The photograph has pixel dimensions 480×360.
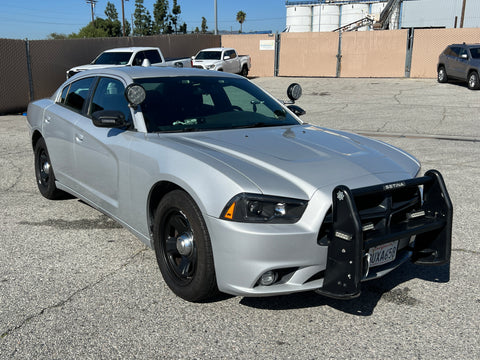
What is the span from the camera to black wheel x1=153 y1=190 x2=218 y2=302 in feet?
10.4

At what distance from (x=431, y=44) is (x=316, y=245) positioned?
25.8m

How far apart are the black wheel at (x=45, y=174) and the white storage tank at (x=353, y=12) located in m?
75.6

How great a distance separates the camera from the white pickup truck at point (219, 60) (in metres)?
24.6

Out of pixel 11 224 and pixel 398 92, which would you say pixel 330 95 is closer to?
pixel 398 92

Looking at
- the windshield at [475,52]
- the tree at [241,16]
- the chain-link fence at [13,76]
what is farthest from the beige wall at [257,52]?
the tree at [241,16]

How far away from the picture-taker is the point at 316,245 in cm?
298

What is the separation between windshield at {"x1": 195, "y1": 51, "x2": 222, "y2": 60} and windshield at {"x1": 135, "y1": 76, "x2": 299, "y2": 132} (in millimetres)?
21372

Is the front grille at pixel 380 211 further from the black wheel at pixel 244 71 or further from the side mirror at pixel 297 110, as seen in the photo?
the black wheel at pixel 244 71

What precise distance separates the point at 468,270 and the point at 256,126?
6.93 ft

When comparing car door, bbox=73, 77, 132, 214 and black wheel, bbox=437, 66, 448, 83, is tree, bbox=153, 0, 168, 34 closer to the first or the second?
black wheel, bbox=437, 66, 448, 83

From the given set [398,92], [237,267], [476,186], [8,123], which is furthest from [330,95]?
[237,267]

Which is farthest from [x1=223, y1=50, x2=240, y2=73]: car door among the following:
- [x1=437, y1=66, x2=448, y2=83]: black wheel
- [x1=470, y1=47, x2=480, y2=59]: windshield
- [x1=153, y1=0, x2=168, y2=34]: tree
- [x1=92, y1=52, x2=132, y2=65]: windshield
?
[x1=153, y1=0, x2=168, y2=34]: tree

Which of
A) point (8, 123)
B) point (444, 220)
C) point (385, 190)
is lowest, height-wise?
point (8, 123)

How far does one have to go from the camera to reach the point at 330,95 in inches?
815
